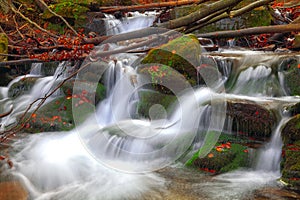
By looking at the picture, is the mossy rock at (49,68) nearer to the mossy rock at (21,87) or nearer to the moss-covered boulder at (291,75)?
the mossy rock at (21,87)

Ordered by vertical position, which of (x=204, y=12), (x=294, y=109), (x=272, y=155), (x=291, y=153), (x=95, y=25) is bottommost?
(x=272, y=155)

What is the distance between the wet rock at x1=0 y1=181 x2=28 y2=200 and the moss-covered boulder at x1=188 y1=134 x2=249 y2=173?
8.73ft

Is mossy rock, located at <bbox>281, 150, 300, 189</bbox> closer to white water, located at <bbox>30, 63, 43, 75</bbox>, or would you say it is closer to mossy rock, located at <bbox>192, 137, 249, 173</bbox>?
mossy rock, located at <bbox>192, 137, 249, 173</bbox>

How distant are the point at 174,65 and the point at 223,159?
2780 millimetres

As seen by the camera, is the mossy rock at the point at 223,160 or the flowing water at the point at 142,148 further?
the mossy rock at the point at 223,160

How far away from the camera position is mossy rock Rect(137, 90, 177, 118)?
639 cm

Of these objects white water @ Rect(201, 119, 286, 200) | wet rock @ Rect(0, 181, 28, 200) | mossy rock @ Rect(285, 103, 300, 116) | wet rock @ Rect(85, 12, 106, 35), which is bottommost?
wet rock @ Rect(0, 181, 28, 200)

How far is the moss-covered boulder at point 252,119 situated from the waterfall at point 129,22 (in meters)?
7.74

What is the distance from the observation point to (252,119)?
506 centimetres

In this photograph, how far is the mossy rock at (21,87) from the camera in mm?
8445

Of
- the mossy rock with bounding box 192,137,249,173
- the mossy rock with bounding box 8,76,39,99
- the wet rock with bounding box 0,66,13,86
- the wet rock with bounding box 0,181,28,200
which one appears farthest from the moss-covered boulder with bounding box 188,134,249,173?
the wet rock with bounding box 0,66,13,86

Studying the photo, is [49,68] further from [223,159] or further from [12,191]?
[223,159]

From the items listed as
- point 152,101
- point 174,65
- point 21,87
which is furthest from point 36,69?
point 174,65

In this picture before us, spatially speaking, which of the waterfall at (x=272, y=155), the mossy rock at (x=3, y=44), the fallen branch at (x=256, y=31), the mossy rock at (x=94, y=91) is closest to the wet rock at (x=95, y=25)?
the mossy rock at (x=3, y=44)
